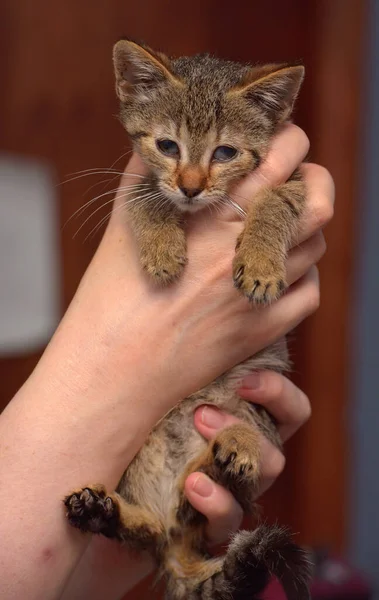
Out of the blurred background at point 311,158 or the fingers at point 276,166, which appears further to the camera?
the blurred background at point 311,158

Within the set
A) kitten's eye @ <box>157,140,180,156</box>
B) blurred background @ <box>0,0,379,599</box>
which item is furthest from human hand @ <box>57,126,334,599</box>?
blurred background @ <box>0,0,379,599</box>

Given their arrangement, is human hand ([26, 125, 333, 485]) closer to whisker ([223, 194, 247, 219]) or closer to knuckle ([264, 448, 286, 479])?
whisker ([223, 194, 247, 219])

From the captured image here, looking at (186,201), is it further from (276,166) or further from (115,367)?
(115,367)

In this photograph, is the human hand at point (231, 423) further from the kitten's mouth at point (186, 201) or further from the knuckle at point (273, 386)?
the kitten's mouth at point (186, 201)

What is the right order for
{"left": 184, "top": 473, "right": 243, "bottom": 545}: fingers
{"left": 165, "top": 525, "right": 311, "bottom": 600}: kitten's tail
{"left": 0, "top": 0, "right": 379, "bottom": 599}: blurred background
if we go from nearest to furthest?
{"left": 165, "top": 525, "right": 311, "bottom": 600}: kitten's tail → {"left": 184, "top": 473, "right": 243, "bottom": 545}: fingers → {"left": 0, "top": 0, "right": 379, "bottom": 599}: blurred background

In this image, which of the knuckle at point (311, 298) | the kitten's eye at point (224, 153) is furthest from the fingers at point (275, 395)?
the kitten's eye at point (224, 153)
